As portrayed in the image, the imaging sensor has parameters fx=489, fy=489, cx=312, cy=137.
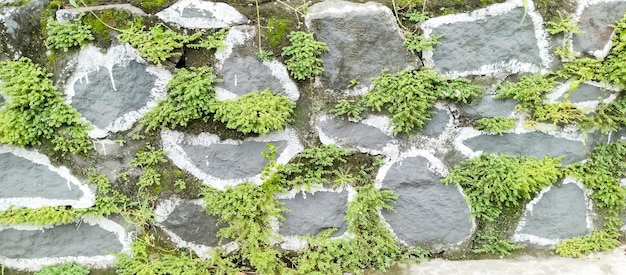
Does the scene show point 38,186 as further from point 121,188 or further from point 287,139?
point 287,139

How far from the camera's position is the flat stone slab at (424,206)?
81.2 inches

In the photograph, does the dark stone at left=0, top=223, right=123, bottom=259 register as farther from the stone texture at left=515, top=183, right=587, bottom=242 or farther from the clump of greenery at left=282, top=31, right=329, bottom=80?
the stone texture at left=515, top=183, right=587, bottom=242

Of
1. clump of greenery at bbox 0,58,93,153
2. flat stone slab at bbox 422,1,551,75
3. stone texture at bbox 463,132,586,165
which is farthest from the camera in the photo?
stone texture at bbox 463,132,586,165

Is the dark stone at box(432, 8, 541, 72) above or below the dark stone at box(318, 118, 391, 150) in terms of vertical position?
above

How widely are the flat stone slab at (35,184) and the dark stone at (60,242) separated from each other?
0.38 feet

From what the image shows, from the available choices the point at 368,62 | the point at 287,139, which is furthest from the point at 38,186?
the point at 368,62

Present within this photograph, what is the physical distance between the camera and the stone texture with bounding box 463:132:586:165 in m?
2.05

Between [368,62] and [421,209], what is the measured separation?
667mm

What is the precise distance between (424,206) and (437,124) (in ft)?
1.16

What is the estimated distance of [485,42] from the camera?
1946 millimetres

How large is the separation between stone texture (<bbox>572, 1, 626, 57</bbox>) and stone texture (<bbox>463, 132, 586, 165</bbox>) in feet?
1.32

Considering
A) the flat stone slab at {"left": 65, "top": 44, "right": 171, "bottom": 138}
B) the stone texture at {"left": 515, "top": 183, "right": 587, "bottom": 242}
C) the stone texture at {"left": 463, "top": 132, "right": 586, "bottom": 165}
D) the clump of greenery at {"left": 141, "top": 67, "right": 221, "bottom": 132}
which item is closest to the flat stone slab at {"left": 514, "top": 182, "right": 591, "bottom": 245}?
the stone texture at {"left": 515, "top": 183, "right": 587, "bottom": 242}

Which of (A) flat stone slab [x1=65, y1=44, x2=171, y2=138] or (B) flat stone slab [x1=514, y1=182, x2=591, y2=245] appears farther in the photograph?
(B) flat stone slab [x1=514, y1=182, x2=591, y2=245]

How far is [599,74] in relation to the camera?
197 centimetres
